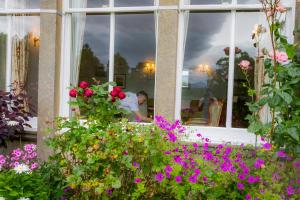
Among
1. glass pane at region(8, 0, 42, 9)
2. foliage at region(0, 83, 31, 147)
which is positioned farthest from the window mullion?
glass pane at region(8, 0, 42, 9)

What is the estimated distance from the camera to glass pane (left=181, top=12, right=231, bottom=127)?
496 cm

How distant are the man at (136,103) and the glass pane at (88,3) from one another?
1.42 meters

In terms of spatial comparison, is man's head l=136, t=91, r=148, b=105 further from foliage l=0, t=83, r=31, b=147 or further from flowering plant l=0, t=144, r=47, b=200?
flowering plant l=0, t=144, r=47, b=200

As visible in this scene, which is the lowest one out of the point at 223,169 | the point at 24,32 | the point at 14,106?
the point at 223,169

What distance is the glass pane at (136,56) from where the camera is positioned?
556 centimetres

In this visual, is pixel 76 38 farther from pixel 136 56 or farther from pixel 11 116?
pixel 136 56

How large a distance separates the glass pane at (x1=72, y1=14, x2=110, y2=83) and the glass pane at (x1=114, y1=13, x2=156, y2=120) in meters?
0.23

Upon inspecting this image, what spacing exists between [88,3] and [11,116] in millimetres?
2053

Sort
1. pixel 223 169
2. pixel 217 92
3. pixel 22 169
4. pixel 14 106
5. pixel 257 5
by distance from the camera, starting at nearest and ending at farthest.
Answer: pixel 223 169
pixel 22 169
pixel 257 5
pixel 217 92
pixel 14 106

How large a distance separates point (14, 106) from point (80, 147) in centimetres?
247

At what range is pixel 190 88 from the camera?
5105 millimetres

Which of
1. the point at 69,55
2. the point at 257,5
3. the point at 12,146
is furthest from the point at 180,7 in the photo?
the point at 12,146

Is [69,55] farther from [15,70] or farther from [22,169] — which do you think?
[22,169]

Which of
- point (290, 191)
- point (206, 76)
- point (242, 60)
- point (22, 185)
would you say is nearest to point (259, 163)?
point (290, 191)
